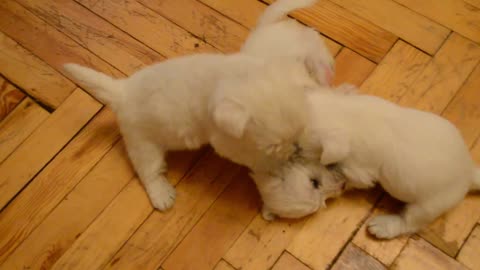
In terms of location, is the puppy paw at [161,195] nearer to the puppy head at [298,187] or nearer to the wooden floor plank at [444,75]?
the puppy head at [298,187]

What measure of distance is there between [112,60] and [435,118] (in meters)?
0.99

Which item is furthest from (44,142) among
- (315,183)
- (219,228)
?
(315,183)

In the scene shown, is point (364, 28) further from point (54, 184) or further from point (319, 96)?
point (54, 184)

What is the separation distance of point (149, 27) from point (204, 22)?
0.18 meters

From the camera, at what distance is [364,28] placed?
5.33 feet

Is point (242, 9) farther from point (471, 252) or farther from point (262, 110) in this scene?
point (471, 252)

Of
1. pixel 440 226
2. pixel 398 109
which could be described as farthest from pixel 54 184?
pixel 440 226

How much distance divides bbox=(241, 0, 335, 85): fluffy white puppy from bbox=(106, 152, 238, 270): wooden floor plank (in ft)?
1.15

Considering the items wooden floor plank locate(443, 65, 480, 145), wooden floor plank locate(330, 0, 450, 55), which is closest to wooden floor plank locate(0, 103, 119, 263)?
wooden floor plank locate(330, 0, 450, 55)

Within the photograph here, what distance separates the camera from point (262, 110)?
1.05 m

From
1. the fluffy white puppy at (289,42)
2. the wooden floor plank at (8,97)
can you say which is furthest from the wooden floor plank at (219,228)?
the wooden floor plank at (8,97)

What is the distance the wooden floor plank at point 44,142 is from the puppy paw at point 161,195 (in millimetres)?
323

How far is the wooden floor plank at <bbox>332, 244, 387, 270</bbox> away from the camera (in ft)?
4.33

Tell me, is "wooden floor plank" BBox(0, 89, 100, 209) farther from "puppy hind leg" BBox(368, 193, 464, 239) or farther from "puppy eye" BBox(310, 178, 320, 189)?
"puppy hind leg" BBox(368, 193, 464, 239)
